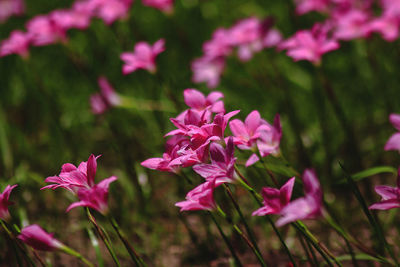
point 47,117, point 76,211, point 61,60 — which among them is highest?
point 61,60

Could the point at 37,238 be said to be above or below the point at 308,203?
above

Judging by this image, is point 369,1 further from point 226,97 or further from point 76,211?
point 76,211

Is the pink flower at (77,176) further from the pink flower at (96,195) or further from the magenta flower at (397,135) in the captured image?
the magenta flower at (397,135)

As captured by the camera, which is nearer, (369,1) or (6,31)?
(369,1)

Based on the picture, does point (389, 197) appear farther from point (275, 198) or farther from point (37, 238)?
point (37, 238)

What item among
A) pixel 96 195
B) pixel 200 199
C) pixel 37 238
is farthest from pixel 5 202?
pixel 200 199

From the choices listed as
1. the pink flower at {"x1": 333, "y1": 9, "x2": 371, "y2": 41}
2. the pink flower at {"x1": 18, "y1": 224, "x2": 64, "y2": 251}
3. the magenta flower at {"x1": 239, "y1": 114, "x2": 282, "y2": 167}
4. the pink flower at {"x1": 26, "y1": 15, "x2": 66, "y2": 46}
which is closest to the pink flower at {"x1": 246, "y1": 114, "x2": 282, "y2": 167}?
the magenta flower at {"x1": 239, "y1": 114, "x2": 282, "y2": 167}

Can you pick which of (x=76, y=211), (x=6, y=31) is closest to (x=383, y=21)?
(x=76, y=211)
